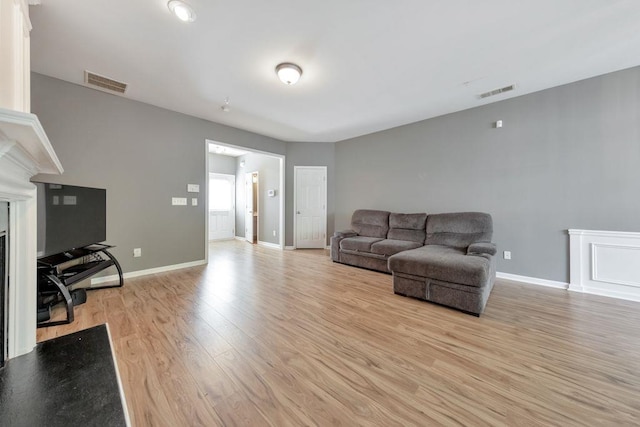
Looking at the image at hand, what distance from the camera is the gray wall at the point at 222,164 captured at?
22.7 feet

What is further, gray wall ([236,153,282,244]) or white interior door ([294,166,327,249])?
gray wall ([236,153,282,244])

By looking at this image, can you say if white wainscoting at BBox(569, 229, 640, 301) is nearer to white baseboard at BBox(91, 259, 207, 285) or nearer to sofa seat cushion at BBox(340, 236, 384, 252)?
sofa seat cushion at BBox(340, 236, 384, 252)

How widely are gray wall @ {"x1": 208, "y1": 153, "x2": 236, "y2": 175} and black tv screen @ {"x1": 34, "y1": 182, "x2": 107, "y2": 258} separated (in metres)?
4.35

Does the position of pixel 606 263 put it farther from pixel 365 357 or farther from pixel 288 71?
pixel 288 71

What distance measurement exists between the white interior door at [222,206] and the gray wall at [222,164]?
0.13 meters

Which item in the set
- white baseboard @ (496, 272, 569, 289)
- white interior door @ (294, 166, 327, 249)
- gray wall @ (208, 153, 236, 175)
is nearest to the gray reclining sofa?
white baseboard @ (496, 272, 569, 289)

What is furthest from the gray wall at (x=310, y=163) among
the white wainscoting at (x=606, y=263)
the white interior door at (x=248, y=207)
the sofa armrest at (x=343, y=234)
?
the white wainscoting at (x=606, y=263)

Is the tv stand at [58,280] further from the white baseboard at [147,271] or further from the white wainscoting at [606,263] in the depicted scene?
the white wainscoting at [606,263]

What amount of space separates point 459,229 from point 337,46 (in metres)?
3.09

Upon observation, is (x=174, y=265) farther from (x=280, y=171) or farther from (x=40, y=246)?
(x=280, y=171)

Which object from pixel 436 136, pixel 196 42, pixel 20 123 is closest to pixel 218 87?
pixel 196 42

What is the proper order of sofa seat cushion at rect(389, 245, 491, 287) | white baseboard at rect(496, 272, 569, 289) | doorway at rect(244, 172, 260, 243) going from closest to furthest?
sofa seat cushion at rect(389, 245, 491, 287) < white baseboard at rect(496, 272, 569, 289) < doorway at rect(244, 172, 260, 243)

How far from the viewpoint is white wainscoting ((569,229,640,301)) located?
2.60 m

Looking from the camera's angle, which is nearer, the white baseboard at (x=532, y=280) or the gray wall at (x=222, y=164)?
the white baseboard at (x=532, y=280)
